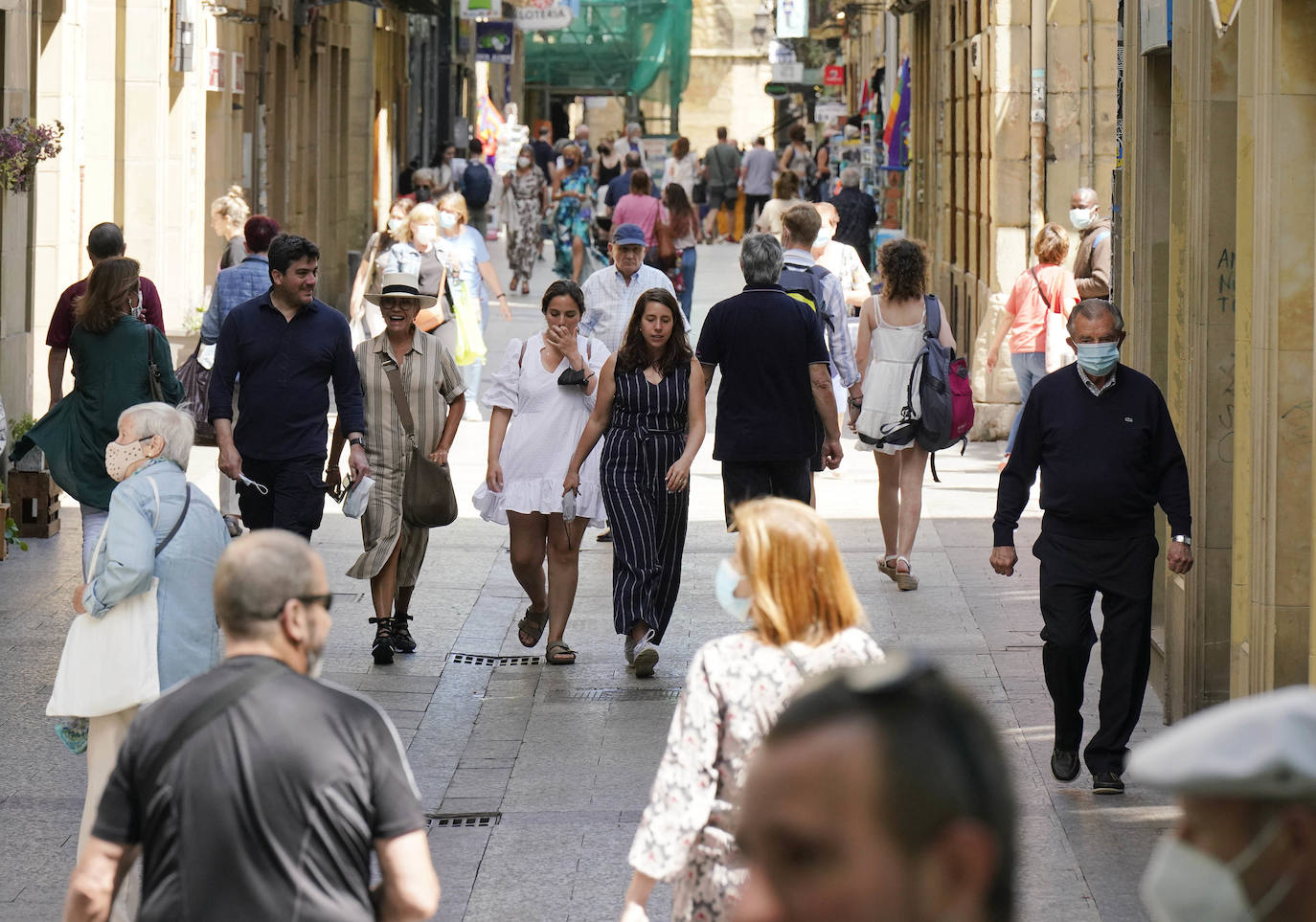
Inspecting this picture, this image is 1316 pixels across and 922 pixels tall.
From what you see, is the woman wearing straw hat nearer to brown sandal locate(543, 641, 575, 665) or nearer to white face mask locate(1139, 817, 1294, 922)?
brown sandal locate(543, 641, 575, 665)

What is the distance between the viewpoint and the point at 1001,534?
721 cm

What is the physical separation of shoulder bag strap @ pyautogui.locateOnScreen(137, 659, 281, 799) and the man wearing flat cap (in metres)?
2.21

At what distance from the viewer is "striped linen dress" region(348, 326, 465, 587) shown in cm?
906

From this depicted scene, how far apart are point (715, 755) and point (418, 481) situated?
195 inches

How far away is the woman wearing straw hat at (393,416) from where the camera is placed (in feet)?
29.6

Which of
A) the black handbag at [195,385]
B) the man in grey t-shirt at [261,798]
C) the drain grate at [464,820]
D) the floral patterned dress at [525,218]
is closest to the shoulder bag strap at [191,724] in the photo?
the man in grey t-shirt at [261,798]

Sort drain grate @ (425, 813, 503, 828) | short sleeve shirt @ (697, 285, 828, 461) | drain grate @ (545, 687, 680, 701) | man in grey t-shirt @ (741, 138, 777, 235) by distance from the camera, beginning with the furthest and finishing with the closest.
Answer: man in grey t-shirt @ (741, 138, 777, 235), short sleeve shirt @ (697, 285, 828, 461), drain grate @ (545, 687, 680, 701), drain grate @ (425, 813, 503, 828)

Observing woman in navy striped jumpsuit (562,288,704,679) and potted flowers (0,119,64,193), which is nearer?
woman in navy striped jumpsuit (562,288,704,679)

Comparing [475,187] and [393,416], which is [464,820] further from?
[475,187]

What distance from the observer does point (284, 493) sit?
8.53 metres

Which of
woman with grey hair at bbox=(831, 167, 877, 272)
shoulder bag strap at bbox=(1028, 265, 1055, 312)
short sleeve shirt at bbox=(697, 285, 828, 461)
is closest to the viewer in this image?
short sleeve shirt at bbox=(697, 285, 828, 461)

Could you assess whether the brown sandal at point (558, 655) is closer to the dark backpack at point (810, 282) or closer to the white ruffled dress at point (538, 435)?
the white ruffled dress at point (538, 435)

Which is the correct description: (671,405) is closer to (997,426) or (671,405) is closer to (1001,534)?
(1001,534)

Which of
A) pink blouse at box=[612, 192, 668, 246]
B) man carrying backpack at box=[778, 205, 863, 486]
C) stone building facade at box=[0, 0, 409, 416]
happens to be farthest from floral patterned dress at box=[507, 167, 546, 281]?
man carrying backpack at box=[778, 205, 863, 486]
